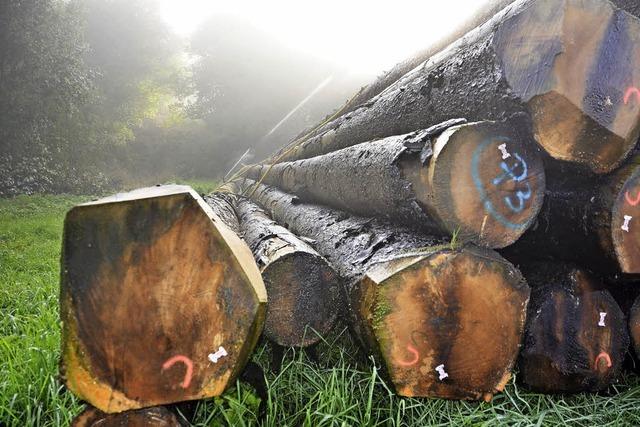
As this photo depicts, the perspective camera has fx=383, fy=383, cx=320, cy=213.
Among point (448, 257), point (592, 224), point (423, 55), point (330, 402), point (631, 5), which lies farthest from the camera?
point (423, 55)

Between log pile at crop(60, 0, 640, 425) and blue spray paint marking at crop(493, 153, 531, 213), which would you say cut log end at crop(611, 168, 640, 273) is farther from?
blue spray paint marking at crop(493, 153, 531, 213)

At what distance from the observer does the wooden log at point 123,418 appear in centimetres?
111

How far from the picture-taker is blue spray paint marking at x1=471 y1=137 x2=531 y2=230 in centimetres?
135

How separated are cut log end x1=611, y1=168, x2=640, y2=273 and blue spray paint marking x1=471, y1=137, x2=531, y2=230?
412mm

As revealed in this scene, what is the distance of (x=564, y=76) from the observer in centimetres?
136

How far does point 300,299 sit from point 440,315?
1.91 feet

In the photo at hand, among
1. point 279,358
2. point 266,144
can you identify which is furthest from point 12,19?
point 279,358

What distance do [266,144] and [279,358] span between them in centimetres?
1636

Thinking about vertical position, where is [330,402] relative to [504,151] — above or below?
below

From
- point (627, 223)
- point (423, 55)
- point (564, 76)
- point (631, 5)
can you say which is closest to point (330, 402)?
point (627, 223)

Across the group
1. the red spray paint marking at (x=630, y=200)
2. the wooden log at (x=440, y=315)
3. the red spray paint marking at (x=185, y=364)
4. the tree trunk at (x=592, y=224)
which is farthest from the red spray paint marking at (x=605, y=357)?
the red spray paint marking at (x=185, y=364)

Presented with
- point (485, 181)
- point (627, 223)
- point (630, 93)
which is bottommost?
point (627, 223)

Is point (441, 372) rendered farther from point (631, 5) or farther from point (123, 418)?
point (631, 5)

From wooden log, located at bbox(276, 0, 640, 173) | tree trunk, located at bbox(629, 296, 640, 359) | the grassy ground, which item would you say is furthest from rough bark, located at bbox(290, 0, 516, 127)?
the grassy ground
